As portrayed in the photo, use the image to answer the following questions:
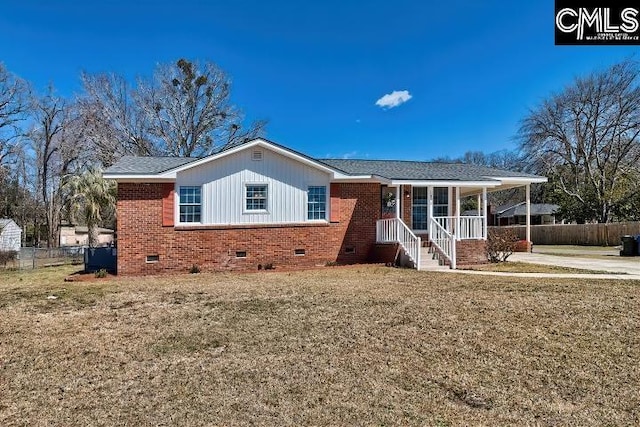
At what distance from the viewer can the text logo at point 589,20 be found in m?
12.2

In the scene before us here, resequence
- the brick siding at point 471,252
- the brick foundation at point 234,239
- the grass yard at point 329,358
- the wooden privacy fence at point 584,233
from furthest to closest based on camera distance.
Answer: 1. the wooden privacy fence at point 584,233
2. the brick siding at point 471,252
3. the brick foundation at point 234,239
4. the grass yard at point 329,358

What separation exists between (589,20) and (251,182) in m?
11.6

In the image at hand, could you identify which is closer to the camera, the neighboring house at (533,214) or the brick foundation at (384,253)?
the brick foundation at (384,253)

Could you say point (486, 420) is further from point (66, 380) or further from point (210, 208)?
point (210, 208)

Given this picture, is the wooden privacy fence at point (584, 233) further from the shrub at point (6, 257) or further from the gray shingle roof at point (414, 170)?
the shrub at point (6, 257)

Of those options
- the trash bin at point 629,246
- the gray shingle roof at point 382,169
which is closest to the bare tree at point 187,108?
the gray shingle roof at point 382,169

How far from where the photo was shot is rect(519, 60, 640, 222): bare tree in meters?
31.8

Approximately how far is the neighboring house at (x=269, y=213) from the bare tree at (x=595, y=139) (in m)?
25.0

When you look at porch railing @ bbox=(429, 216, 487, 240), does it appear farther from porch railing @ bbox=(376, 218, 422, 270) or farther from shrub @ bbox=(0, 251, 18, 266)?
shrub @ bbox=(0, 251, 18, 266)

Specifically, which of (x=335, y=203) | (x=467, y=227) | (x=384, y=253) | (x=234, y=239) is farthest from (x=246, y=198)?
(x=467, y=227)

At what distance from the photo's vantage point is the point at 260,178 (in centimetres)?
1409

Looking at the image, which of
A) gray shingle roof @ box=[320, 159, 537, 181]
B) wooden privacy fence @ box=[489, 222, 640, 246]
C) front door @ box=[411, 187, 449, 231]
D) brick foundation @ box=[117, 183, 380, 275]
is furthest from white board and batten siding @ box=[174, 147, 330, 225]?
wooden privacy fence @ box=[489, 222, 640, 246]

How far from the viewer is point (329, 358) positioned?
478 cm

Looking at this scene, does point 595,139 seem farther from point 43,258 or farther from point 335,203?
point 43,258
